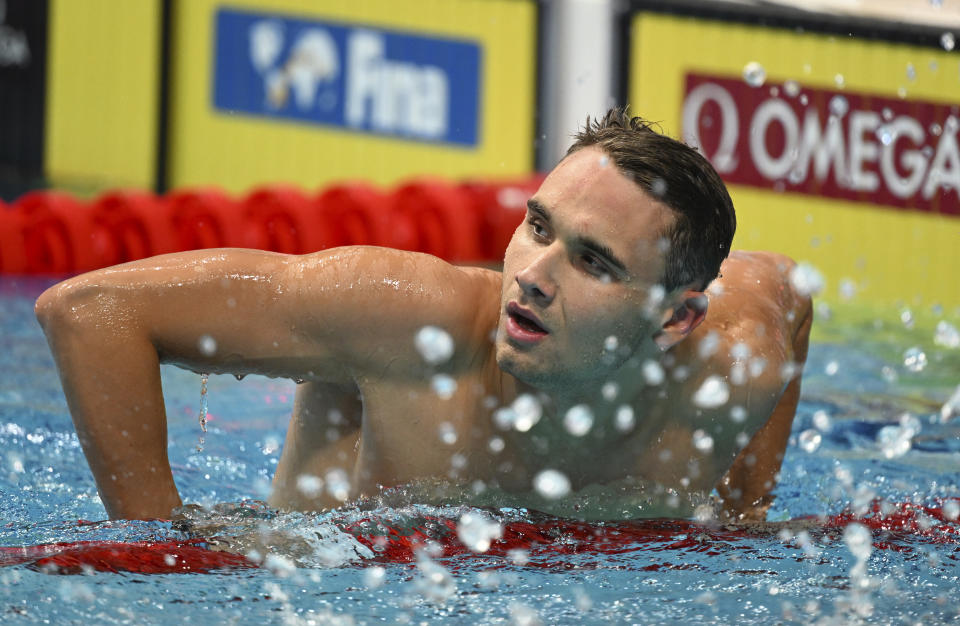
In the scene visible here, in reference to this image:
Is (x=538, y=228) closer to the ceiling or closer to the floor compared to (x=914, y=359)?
closer to the ceiling

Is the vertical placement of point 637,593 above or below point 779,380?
below

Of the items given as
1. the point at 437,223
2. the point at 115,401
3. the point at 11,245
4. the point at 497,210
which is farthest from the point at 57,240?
the point at 115,401

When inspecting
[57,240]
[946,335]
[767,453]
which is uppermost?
[767,453]

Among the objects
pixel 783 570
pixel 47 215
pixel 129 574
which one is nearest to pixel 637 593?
pixel 783 570

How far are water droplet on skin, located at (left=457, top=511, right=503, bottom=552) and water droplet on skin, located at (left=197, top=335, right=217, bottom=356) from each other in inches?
18.5

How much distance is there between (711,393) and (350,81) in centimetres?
445

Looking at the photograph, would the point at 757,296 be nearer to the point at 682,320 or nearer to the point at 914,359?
the point at 682,320

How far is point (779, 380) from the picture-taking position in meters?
2.11

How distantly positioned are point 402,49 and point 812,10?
7.06 feet

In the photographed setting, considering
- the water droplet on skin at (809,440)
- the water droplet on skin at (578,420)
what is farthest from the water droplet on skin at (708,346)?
the water droplet on skin at (809,440)

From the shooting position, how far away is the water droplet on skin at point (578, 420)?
196 cm

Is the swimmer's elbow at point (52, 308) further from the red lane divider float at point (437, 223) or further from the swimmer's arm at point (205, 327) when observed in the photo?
the red lane divider float at point (437, 223)

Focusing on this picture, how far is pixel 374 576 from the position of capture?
68.8 inches

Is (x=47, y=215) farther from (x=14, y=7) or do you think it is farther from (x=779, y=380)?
(x=779, y=380)
